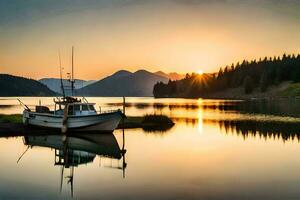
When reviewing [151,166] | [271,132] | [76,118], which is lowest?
[151,166]

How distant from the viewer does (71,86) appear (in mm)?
57625

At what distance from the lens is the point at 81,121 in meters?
52.8

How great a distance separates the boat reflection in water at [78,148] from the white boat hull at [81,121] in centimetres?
→ 108

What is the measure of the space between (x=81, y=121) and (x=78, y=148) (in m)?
10.4

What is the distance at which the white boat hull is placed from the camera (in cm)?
5284

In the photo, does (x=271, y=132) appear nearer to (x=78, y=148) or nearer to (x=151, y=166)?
(x=78, y=148)

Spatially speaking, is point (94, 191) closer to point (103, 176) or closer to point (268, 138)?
point (103, 176)

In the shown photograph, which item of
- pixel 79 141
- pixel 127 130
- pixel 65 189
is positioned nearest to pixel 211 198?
pixel 65 189

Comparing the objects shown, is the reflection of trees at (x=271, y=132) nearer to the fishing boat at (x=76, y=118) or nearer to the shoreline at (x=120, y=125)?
A: the shoreline at (x=120, y=125)

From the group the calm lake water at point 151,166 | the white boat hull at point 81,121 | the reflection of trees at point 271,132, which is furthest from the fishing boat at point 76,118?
the reflection of trees at point 271,132

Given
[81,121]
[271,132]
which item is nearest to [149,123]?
[81,121]

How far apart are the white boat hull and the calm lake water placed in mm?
1453

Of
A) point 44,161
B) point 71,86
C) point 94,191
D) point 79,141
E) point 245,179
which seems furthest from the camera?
point 71,86

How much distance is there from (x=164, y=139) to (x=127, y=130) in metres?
9.68
